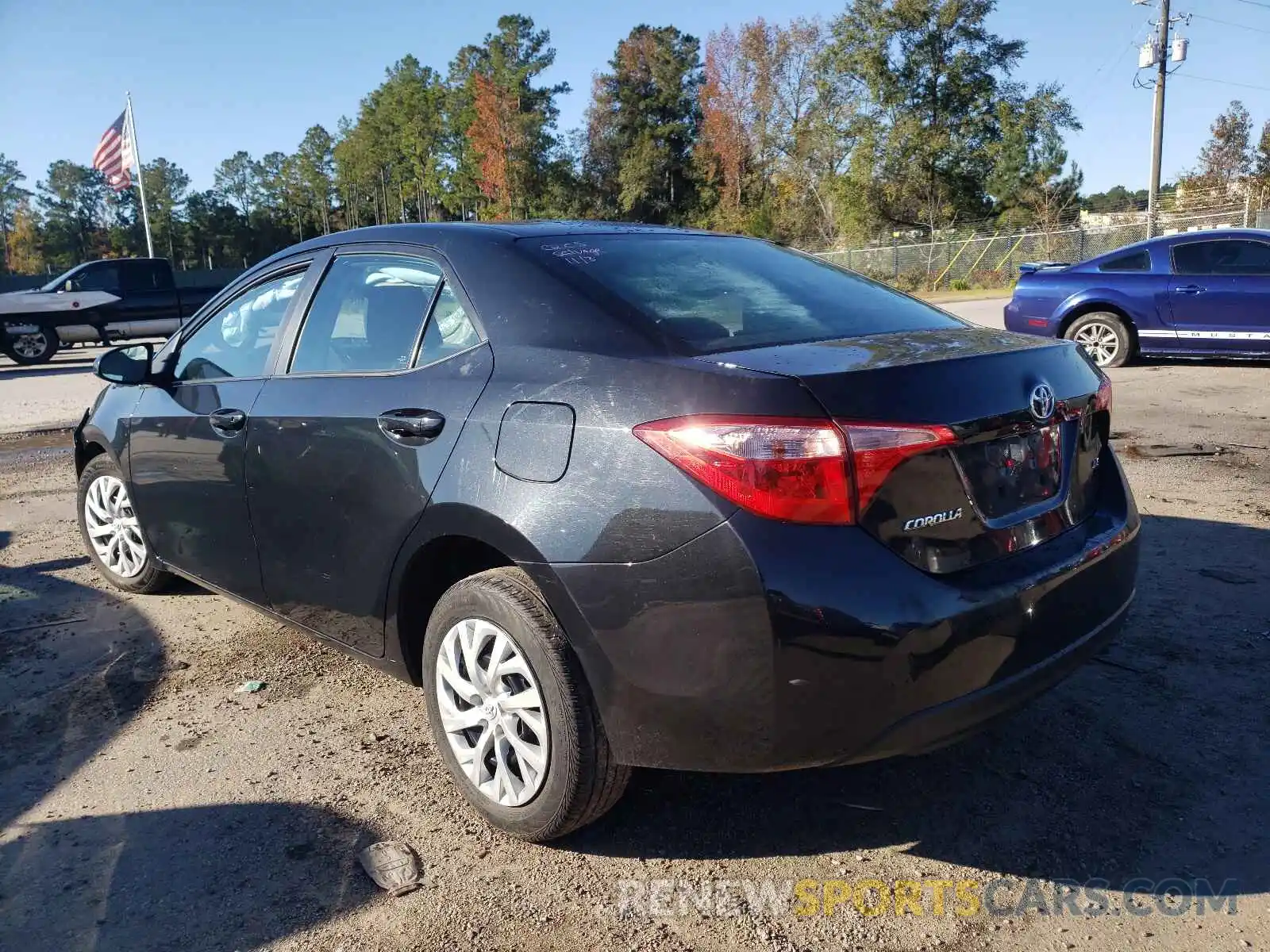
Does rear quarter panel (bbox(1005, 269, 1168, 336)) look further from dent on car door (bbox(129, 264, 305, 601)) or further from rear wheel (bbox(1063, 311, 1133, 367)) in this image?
dent on car door (bbox(129, 264, 305, 601))

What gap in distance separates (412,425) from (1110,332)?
10.3m

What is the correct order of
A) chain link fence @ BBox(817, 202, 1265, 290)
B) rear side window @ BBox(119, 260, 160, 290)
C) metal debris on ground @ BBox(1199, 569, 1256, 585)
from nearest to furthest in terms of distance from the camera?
metal debris on ground @ BBox(1199, 569, 1256, 585), rear side window @ BBox(119, 260, 160, 290), chain link fence @ BBox(817, 202, 1265, 290)

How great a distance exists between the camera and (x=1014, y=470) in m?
2.45

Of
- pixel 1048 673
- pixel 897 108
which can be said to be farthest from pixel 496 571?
pixel 897 108

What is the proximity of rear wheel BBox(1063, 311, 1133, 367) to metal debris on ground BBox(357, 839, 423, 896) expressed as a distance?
10257 millimetres

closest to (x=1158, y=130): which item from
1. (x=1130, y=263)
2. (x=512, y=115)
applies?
(x=1130, y=263)

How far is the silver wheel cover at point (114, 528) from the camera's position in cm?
464

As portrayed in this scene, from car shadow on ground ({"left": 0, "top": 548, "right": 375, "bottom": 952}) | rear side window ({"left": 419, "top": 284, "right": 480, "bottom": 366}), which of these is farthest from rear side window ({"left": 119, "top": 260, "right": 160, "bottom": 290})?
rear side window ({"left": 419, "top": 284, "right": 480, "bottom": 366})

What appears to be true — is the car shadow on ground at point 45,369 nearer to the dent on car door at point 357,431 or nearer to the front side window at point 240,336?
the front side window at point 240,336

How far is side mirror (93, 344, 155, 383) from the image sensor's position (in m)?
4.19

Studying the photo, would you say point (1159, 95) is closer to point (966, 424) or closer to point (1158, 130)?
point (1158, 130)

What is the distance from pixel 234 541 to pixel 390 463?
111 cm

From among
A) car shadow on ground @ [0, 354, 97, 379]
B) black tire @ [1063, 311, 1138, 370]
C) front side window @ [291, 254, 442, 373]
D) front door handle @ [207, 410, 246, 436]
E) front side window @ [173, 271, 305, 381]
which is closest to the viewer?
front side window @ [291, 254, 442, 373]

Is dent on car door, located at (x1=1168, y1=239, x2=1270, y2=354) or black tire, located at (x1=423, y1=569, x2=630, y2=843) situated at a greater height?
dent on car door, located at (x1=1168, y1=239, x2=1270, y2=354)
